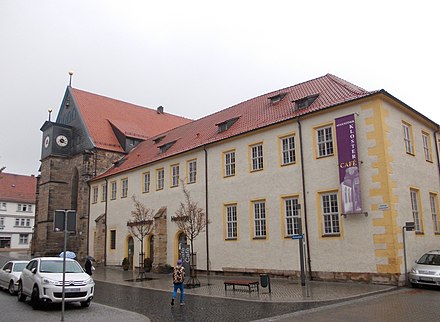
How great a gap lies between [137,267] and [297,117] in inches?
670

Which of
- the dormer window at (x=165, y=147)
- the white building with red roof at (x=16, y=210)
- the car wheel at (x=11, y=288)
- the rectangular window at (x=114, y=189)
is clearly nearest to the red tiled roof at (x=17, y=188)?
the white building with red roof at (x=16, y=210)

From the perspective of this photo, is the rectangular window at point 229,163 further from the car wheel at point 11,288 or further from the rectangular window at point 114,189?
the rectangular window at point 114,189

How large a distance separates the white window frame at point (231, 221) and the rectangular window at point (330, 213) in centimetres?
603

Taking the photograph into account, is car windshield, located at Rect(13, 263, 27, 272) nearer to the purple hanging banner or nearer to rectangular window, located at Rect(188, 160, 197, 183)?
rectangular window, located at Rect(188, 160, 197, 183)

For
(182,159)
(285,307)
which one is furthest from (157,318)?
(182,159)

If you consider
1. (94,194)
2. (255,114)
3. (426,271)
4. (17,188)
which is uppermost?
(17,188)

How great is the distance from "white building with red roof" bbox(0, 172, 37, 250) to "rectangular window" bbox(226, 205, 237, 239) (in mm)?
58462

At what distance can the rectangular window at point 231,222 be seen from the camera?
24.4 m

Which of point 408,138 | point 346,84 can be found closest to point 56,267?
point 408,138

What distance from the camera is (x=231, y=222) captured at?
2466 centimetres

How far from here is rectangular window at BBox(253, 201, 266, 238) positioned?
22.8 metres

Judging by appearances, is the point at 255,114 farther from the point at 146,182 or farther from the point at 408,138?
the point at 146,182

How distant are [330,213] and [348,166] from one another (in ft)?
7.83

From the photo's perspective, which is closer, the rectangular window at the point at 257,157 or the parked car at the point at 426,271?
the parked car at the point at 426,271
